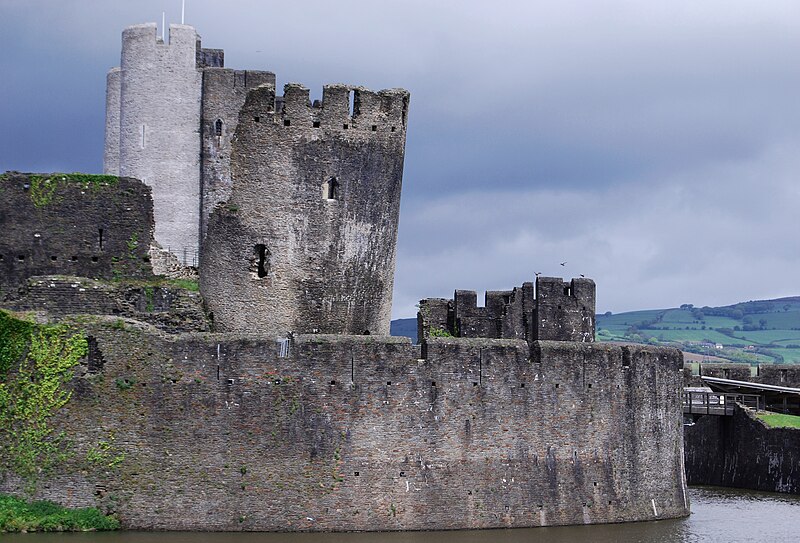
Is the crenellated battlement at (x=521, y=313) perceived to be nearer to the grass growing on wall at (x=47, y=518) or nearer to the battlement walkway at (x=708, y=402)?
the battlement walkway at (x=708, y=402)

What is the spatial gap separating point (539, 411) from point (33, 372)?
1167 centimetres

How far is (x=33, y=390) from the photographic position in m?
36.7

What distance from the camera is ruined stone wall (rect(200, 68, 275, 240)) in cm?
4466

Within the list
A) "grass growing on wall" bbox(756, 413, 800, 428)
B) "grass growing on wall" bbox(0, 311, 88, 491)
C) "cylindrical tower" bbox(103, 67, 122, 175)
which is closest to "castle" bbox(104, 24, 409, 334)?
"cylindrical tower" bbox(103, 67, 122, 175)

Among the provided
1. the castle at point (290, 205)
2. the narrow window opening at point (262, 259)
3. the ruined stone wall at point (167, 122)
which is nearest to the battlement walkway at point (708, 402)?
the castle at point (290, 205)

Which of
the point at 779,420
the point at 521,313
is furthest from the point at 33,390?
the point at 779,420

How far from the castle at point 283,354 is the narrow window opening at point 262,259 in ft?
0.20

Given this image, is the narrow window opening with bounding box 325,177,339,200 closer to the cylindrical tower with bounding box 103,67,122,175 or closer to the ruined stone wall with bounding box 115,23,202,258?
the ruined stone wall with bounding box 115,23,202,258

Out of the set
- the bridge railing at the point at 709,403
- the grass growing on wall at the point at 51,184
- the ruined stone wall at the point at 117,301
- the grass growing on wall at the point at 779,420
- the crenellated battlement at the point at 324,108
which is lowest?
the grass growing on wall at the point at 779,420

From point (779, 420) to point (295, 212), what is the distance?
68.3 feet

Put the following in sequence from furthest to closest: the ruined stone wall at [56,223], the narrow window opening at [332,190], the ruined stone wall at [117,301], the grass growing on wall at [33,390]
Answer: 1. the narrow window opening at [332,190]
2. the ruined stone wall at [56,223]
3. the ruined stone wall at [117,301]
4. the grass growing on wall at [33,390]

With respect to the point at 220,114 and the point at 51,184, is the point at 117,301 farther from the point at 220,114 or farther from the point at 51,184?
the point at 220,114

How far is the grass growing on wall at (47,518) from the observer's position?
3547 cm

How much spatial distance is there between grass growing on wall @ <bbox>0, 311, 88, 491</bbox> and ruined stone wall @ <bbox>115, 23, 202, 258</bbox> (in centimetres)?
831
